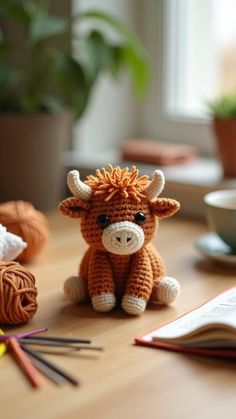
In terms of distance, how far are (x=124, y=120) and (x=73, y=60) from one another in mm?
366

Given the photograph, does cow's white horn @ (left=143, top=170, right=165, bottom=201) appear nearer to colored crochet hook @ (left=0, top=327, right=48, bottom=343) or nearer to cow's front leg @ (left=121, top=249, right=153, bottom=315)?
cow's front leg @ (left=121, top=249, right=153, bottom=315)

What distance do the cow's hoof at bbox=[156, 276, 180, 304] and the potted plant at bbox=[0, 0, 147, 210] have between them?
1.82 ft

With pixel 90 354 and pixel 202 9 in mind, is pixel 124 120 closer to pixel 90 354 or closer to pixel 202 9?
pixel 202 9

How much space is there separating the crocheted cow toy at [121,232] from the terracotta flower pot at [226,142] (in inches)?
18.4

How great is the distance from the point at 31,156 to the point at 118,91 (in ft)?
1.21

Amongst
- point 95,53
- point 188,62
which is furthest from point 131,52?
point 188,62

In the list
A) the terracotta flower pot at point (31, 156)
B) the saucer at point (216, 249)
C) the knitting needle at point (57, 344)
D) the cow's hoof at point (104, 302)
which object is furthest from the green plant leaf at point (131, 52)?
the knitting needle at point (57, 344)

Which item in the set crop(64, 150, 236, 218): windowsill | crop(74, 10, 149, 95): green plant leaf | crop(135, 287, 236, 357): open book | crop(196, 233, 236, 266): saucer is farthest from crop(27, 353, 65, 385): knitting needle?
crop(74, 10, 149, 95): green plant leaf

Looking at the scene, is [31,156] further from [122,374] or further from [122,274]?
[122,374]

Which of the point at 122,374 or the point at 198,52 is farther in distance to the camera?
the point at 198,52

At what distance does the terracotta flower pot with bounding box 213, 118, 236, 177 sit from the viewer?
1.31 metres

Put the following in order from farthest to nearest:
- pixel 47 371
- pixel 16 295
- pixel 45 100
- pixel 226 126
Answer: pixel 45 100, pixel 226 126, pixel 16 295, pixel 47 371

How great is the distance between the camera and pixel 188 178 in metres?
1.39

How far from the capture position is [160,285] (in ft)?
2.97
